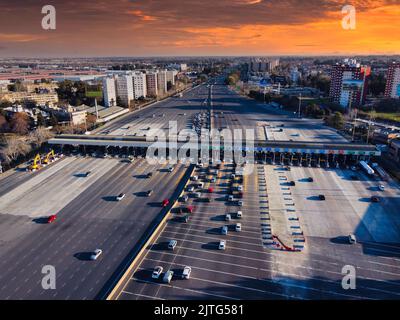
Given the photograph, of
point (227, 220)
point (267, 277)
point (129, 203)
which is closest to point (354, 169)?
point (227, 220)

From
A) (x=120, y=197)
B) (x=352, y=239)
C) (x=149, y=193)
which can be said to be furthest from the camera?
(x=149, y=193)

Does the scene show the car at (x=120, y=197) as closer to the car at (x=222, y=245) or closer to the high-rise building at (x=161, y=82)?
the car at (x=222, y=245)

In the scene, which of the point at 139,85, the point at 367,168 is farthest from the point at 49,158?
the point at 139,85

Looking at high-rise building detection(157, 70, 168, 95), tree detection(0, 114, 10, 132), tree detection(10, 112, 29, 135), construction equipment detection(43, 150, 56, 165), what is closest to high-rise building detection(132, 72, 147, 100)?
high-rise building detection(157, 70, 168, 95)

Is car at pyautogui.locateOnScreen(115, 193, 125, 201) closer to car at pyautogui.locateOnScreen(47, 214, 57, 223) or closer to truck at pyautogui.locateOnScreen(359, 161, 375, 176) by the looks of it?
car at pyautogui.locateOnScreen(47, 214, 57, 223)

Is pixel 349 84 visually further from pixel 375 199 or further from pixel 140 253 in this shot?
pixel 140 253

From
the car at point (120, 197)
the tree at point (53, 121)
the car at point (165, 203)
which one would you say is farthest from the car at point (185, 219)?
the tree at point (53, 121)

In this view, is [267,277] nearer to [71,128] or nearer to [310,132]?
[310,132]
